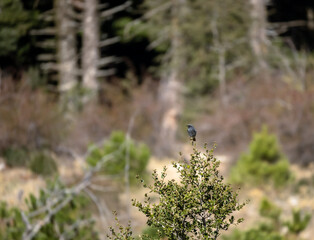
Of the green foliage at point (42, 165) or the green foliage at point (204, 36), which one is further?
the green foliage at point (204, 36)

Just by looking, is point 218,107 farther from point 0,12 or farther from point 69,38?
point 0,12

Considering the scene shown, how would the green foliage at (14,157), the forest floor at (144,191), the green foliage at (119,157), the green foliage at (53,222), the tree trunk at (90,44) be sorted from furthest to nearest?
1. the tree trunk at (90,44)
2. the green foliage at (14,157)
3. the green foliage at (119,157)
4. the forest floor at (144,191)
5. the green foliage at (53,222)

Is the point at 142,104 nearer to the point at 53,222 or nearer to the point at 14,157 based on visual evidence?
the point at 14,157

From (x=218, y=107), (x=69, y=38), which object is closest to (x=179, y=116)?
(x=218, y=107)

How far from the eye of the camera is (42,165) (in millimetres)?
11625

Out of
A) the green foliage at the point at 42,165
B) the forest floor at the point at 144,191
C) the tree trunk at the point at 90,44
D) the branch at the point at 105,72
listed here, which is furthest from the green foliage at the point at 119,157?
the branch at the point at 105,72

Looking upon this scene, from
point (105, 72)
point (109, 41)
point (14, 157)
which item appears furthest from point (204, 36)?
point (14, 157)

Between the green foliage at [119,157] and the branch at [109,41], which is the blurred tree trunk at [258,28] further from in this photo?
the green foliage at [119,157]

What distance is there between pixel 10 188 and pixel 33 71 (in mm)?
7632

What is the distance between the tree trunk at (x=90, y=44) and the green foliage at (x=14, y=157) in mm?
5261

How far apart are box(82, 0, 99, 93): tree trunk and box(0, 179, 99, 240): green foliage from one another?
12291 millimetres

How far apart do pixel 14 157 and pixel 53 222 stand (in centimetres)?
764

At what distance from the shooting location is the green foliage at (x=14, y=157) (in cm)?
1335

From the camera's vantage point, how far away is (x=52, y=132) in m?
14.0
